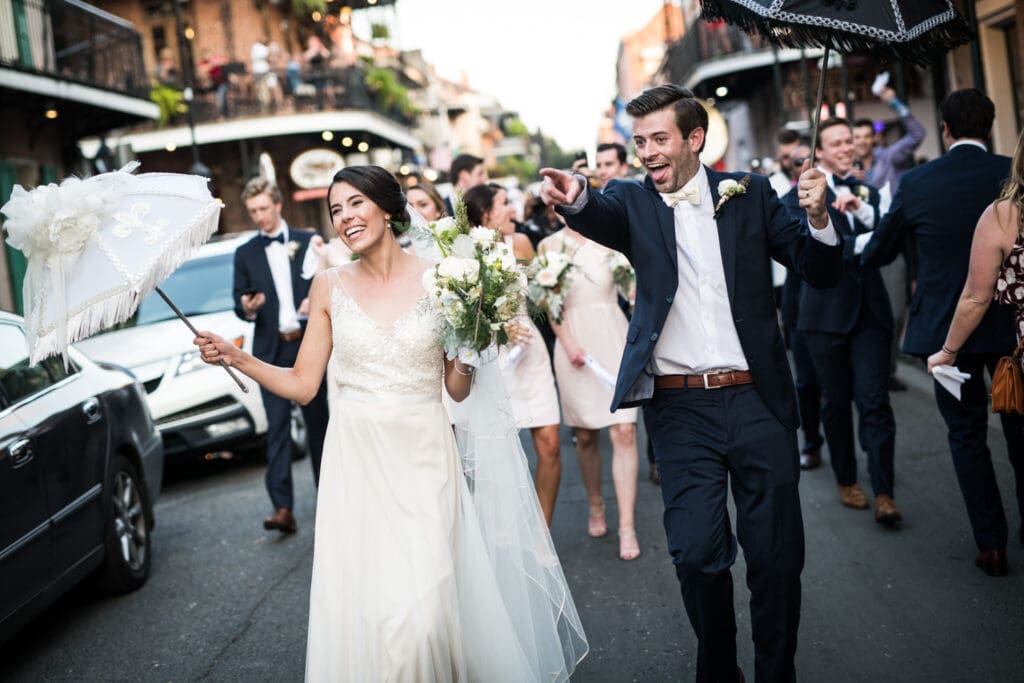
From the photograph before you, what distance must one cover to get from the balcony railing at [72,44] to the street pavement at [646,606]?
1121 cm

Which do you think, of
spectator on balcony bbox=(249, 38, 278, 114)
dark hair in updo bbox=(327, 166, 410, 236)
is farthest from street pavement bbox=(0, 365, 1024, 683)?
spectator on balcony bbox=(249, 38, 278, 114)

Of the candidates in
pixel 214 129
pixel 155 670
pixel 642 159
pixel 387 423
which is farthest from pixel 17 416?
pixel 214 129

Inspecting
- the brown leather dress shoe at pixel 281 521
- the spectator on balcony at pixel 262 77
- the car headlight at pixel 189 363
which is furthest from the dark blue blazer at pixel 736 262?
the spectator on balcony at pixel 262 77

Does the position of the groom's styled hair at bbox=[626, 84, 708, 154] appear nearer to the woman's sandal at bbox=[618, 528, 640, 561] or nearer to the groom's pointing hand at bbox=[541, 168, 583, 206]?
the groom's pointing hand at bbox=[541, 168, 583, 206]

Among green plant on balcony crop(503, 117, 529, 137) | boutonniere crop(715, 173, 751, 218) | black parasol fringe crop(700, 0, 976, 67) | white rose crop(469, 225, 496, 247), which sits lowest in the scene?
white rose crop(469, 225, 496, 247)

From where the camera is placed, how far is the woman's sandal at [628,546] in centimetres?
621

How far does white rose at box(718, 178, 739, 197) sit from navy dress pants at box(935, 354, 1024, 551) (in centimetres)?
213

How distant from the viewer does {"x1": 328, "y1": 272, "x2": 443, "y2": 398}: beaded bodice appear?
4.04 meters

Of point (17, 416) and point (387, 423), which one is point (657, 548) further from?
point (17, 416)

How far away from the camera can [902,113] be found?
1105 centimetres

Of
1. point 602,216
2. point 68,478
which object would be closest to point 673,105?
point 602,216

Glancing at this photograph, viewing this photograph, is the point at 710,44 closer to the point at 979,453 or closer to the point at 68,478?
the point at 979,453

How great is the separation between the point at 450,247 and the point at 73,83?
49.8 ft

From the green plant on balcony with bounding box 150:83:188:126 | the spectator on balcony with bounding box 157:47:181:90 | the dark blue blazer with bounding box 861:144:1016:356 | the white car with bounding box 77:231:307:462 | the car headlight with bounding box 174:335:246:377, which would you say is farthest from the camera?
the spectator on balcony with bounding box 157:47:181:90
